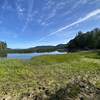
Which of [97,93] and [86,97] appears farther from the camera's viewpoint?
[97,93]

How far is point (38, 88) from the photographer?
43.6 ft

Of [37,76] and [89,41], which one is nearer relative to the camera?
[37,76]

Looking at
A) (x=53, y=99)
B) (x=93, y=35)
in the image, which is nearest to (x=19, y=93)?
(x=53, y=99)

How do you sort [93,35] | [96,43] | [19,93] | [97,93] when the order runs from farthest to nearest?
[93,35], [96,43], [19,93], [97,93]

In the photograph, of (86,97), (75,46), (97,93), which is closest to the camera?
(86,97)

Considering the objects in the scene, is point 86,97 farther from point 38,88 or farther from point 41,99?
point 38,88

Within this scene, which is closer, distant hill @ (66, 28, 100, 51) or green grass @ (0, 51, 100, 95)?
green grass @ (0, 51, 100, 95)

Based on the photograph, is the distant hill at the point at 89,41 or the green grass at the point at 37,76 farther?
the distant hill at the point at 89,41

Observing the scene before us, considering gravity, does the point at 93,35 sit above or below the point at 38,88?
above

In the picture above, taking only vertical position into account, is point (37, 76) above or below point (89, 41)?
below

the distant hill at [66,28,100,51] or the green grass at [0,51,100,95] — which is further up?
the distant hill at [66,28,100,51]

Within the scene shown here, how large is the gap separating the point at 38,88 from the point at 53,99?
3.33m

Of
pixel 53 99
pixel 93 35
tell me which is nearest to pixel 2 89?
pixel 53 99

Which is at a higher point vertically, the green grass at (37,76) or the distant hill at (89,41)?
the distant hill at (89,41)
